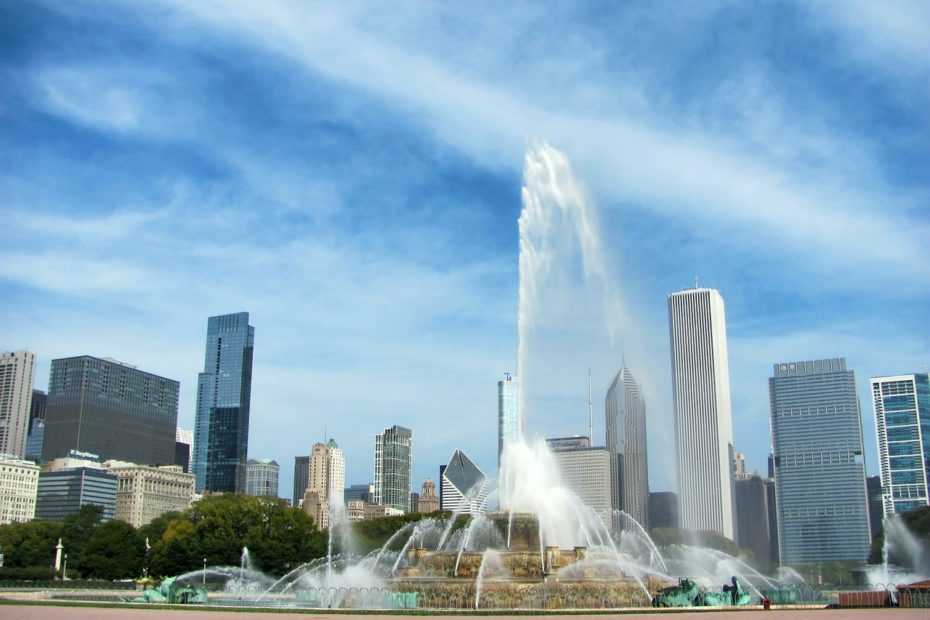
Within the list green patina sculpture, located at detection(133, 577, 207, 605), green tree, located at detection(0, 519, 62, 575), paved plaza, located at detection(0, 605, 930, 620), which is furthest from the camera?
green tree, located at detection(0, 519, 62, 575)

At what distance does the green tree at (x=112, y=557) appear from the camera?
79.4m

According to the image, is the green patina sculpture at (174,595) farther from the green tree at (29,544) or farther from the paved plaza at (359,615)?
the green tree at (29,544)

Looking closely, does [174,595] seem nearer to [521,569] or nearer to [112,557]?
[521,569]

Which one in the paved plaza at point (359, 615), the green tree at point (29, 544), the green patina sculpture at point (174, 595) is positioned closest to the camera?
the paved plaza at point (359, 615)

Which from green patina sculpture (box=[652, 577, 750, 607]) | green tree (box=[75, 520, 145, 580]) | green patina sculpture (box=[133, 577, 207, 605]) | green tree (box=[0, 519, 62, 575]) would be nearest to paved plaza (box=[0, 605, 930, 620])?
green patina sculpture (box=[652, 577, 750, 607])

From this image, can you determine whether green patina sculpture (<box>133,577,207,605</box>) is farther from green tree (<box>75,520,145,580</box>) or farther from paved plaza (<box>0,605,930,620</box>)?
green tree (<box>75,520,145,580</box>)

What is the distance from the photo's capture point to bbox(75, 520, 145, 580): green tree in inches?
3125

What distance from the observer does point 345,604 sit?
37.4m

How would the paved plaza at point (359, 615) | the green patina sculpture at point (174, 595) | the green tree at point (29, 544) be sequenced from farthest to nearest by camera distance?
the green tree at point (29, 544) → the green patina sculpture at point (174, 595) → the paved plaza at point (359, 615)

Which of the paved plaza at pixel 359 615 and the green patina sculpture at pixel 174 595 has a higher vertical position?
the paved plaza at pixel 359 615

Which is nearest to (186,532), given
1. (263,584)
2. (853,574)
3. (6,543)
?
(263,584)

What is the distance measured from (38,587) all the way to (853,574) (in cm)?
6566

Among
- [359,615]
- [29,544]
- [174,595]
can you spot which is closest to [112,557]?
[29,544]

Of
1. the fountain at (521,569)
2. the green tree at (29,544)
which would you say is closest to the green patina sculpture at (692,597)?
the fountain at (521,569)
